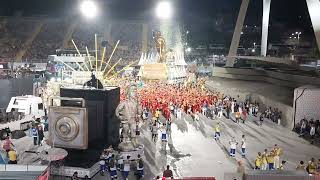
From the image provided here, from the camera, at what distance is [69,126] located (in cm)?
1608

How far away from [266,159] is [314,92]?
999 cm

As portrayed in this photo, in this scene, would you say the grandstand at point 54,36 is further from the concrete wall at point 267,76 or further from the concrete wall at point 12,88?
the concrete wall at point 12,88

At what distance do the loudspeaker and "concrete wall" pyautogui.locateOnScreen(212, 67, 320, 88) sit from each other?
22.1m

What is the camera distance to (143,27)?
63.4 meters

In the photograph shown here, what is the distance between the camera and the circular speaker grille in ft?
52.6

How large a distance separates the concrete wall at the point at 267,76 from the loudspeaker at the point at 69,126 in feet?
72.6

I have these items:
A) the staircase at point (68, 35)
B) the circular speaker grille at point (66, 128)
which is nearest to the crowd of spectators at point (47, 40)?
the staircase at point (68, 35)

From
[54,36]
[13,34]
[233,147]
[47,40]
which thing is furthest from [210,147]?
[13,34]

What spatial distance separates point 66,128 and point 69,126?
185 mm

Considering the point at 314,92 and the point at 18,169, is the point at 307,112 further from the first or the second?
the point at 18,169

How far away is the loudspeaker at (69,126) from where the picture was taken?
52.4 ft

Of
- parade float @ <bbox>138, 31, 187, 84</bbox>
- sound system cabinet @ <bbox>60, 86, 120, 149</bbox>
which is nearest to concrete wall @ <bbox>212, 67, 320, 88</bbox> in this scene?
parade float @ <bbox>138, 31, 187, 84</bbox>

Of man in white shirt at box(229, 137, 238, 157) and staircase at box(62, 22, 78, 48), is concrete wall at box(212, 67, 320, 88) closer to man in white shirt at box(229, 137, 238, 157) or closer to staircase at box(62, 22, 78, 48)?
man in white shirt at box(229, 137, 238, 157)

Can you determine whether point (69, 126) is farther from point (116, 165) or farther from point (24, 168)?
point (24, 168)
